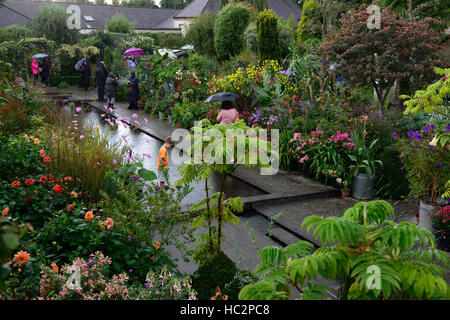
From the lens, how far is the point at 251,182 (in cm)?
792

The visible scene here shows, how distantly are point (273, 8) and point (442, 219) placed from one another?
141ft

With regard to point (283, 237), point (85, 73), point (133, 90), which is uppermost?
point (85, 73)

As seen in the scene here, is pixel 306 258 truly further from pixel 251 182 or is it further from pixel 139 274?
pixel 251 182

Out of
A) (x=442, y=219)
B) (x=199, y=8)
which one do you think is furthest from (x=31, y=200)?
(x=199, y=8)

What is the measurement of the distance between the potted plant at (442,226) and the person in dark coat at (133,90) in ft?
45.3

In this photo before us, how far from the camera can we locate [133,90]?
Answer: 17.1 meters

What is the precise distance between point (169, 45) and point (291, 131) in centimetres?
2894

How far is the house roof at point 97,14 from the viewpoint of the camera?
4638 cm

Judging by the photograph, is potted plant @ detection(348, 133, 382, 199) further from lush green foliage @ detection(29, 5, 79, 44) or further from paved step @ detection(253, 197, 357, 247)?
lush green foliage @ detection(29, 5, 79, 44)

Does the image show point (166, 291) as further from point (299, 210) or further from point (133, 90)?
point (133, 90)

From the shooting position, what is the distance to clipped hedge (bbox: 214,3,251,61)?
79.7ft

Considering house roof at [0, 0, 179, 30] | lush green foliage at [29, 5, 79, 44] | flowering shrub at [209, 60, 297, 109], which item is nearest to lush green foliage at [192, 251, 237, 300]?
flowering shrub at [209, 60, 297, 109]

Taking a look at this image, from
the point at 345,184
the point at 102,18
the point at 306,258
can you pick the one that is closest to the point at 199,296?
the point at 306,258

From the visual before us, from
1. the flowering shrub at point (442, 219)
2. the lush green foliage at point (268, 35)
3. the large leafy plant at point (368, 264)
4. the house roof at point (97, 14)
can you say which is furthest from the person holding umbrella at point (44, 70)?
the house roof at point (97, 14)
